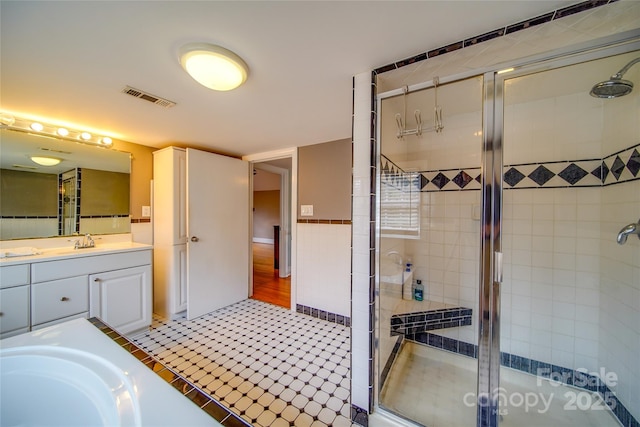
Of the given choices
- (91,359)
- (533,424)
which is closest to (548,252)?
(533,424)

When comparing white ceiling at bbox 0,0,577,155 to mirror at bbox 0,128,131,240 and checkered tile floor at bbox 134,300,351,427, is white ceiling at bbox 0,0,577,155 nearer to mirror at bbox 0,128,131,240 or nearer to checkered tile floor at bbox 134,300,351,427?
mirror at bbox 0,128,131,240

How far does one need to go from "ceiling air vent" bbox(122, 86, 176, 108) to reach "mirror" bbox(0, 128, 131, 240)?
1.33m

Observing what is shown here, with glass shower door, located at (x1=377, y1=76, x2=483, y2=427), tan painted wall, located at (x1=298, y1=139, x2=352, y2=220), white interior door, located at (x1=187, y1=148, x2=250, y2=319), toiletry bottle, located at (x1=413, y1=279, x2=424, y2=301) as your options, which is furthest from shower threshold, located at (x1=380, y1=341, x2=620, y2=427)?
white interior door, located at (x1=187, y1=148, x2=250, y2=319)

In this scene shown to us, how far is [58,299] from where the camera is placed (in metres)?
1.76

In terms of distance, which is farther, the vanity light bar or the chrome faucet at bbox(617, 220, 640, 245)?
the vanity light bar

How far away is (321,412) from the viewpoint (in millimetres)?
1410

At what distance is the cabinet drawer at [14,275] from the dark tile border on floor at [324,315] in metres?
2.31

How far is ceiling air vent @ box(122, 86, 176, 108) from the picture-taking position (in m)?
1.50

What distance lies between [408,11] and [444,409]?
2.18 m

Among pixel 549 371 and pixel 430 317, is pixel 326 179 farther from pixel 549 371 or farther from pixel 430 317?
pixel 549 371

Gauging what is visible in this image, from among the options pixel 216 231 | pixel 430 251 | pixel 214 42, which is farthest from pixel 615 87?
pixel 216 231

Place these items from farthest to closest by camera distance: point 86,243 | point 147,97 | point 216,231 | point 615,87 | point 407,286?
point 216,231 < point 86,243 < point 407,286 < point 147,97 < point 615,87

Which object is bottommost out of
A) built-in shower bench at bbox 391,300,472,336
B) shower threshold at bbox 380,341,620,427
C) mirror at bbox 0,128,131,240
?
shower threshold at bbox 380,341,620,427

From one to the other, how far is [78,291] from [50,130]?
1509 mm
